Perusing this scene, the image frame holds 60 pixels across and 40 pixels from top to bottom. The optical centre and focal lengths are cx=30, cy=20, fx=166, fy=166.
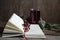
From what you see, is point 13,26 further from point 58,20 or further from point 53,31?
point 58,20

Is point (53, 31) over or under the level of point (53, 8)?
under

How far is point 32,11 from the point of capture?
129 centimetres

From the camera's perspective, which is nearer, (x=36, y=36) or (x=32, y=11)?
(x=36, y=36)

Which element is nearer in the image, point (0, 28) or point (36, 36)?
point (36, 36)

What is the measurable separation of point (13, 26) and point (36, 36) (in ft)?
0.46

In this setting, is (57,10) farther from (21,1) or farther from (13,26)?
(13,26)

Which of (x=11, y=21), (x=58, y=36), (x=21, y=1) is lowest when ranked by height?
(x=58, y=36)

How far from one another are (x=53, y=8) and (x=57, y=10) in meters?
0.04

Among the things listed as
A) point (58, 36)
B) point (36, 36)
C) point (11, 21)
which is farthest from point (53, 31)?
point (11, 21)

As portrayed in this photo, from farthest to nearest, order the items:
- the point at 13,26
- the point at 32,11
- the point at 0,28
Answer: the point at 32,11
the point at 0,28
the point at 13,26

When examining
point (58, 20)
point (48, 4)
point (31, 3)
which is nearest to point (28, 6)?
point (31, 3)

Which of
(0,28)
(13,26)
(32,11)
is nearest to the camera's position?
(13,26)

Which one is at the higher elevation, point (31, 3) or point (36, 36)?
point (31, 3)

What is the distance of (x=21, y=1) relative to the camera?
1.31 meters
